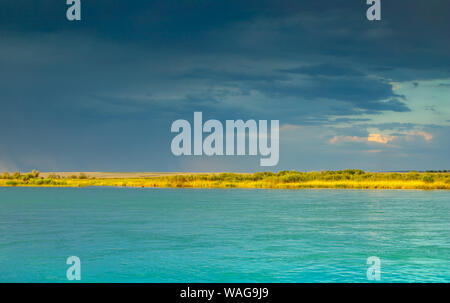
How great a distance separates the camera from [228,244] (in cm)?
2148

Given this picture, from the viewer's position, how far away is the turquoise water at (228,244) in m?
16.2

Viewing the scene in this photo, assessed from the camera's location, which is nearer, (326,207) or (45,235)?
(45,235)

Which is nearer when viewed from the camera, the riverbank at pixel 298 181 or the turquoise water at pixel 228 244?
the turquoise water at pixel 228 244

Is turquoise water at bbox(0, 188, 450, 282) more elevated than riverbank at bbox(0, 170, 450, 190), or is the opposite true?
riverbank at bbox(0, 170, 450, 190)

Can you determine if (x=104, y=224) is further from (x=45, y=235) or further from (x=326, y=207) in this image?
(x=326, y=207)

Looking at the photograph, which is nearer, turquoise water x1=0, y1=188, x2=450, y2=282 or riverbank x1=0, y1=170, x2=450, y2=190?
turquoise water x1=0, y1=188, x2=450, y2=282

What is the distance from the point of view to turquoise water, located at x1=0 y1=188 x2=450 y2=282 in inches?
636

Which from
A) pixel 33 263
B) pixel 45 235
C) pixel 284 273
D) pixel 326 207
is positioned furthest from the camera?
pixel 326 207

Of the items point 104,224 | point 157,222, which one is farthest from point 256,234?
point 104,224

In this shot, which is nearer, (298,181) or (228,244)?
(228,244)

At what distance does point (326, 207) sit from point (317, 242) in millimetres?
16842

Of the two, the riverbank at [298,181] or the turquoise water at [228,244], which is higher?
the riverbank at [298,181]
